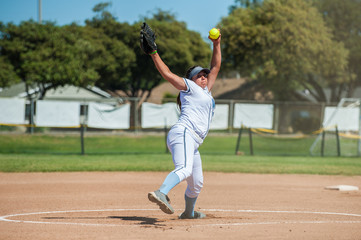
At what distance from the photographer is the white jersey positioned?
245 inches

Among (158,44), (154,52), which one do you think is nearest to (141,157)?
(154,52)

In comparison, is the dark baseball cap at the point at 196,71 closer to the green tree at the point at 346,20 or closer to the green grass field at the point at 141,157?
the green grass field at the point at 141,157

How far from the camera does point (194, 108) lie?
20.5 feet

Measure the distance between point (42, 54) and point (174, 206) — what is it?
2833cm

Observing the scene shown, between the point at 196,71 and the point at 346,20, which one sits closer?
the point at 196,71

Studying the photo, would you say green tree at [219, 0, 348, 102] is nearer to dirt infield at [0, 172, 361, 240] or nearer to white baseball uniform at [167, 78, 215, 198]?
dirt infield at [0, 172, 361, 240]

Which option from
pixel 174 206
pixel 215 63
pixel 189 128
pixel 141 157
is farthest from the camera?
pixel 141 157

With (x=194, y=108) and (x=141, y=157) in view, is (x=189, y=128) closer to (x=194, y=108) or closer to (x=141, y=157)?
(x=194, y=108)

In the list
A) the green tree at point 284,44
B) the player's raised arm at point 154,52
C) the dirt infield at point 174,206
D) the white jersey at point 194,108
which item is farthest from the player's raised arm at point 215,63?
the green tree at point 284,44

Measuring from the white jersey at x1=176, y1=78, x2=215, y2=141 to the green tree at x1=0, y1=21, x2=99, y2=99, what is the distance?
94.3 ft

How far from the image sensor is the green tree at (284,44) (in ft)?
123

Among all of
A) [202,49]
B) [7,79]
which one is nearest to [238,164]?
[7,79]

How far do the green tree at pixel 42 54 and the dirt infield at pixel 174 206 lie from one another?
21.5m

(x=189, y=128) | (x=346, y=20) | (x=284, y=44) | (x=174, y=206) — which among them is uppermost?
(x=346, y=20)
